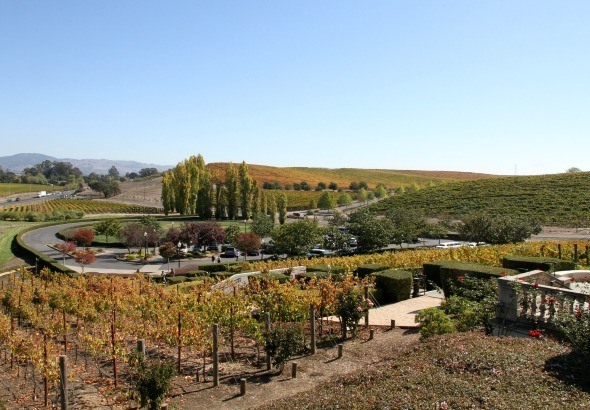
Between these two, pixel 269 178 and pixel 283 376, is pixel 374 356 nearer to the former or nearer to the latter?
pixel 283 376

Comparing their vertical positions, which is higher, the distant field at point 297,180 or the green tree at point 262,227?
the distant field at point 297,180

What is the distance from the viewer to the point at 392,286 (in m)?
17.2

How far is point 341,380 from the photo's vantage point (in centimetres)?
890

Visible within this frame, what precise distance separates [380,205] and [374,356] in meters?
75.1

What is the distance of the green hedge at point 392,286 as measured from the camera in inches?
679

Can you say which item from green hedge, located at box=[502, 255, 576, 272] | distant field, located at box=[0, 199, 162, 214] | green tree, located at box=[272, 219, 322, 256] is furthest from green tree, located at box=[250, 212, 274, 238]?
distant field, located at box=[0, 199, 162, 214]

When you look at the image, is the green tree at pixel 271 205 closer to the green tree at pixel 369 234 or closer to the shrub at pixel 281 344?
the green tree at pixel 369 234

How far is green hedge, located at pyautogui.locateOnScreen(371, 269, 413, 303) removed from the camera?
1723 cm

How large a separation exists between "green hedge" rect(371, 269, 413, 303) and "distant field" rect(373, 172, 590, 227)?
4586 cm

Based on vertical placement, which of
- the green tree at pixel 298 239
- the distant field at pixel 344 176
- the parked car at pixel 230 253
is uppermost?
the distant field at pixel 344 176

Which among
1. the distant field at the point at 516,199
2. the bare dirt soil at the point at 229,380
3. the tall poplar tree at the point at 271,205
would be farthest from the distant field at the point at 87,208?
the bare dirt soil at the point at 229,380

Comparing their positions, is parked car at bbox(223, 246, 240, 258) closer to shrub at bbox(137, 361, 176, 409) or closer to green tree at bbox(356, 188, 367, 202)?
shrub at bbox(137, 361, 176, 409)

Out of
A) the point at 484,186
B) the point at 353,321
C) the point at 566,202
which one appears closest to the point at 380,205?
the point at 484,186

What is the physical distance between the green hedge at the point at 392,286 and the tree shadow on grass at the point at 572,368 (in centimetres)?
909
